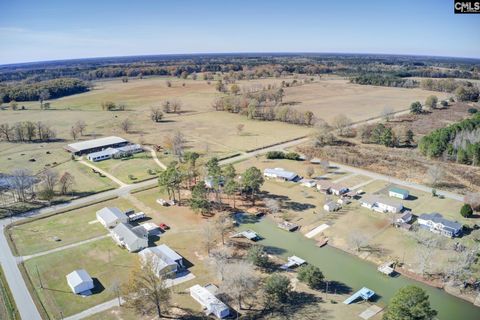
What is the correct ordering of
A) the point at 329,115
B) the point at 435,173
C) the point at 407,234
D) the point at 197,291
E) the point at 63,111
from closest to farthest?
the point at 197,291 → the point at 407,234 → the point at 435,173 → the point at 329,115 → the point at 63,111

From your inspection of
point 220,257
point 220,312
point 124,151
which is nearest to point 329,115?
point 124,151

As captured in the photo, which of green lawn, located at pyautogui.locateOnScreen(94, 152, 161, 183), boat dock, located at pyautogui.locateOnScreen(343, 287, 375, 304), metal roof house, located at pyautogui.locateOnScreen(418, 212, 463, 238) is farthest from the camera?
green lawn, located at pyautogui.locateOnScreen(94, 152, 161, 183)

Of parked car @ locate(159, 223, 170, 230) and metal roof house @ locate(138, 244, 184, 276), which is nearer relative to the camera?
metal roof house @ locate(138, 244, 184, 276)

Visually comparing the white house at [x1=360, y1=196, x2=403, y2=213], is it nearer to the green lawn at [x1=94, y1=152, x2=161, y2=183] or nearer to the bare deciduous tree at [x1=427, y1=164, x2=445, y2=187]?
the bare deciduous tree at [x1=427, y1=164, x2=445, y2=187]

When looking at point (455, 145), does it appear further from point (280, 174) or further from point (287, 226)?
point (287, 226)

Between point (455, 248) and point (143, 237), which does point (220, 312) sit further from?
point (455, 248)

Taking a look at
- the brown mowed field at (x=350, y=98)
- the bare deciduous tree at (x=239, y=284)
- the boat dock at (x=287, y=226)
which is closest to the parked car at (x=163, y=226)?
the bare deciduous tree at (x=239, y=284)

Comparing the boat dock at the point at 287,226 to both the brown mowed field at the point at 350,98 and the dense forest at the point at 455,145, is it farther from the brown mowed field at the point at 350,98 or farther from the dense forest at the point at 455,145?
the brown mowed field at the point at 350,98

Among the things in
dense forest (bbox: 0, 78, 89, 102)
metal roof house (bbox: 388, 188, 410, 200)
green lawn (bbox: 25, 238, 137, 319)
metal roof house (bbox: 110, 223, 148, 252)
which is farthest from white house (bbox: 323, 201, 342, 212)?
dense forest (bbox: 0, 78, 89, 102)
